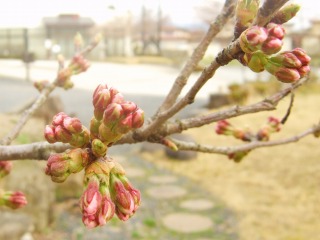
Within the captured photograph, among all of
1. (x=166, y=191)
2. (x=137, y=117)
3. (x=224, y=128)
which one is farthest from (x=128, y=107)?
(x=166, y=191)

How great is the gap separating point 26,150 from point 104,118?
0.44 m

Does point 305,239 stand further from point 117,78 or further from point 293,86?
point 117,78

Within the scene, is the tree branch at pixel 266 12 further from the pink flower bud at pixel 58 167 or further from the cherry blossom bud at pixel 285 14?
the pink flower bud at pixel 58 167

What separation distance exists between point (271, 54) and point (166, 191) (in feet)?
27.2

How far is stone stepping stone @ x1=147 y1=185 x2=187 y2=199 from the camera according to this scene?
8695 mm

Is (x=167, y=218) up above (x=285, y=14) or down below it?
below

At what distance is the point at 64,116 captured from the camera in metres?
0.94

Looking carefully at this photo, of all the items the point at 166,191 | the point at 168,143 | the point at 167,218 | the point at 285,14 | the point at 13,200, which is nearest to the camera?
the point at 285,14

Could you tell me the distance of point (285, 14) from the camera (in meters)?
0.90

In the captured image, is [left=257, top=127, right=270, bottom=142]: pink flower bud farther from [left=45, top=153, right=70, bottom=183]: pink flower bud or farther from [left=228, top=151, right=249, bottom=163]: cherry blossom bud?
[left=45, top=153, right=70, bottom=183]: pink flower bud

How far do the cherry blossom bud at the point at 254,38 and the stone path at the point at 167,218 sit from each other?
21.2 ft

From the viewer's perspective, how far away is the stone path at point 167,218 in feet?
23.2

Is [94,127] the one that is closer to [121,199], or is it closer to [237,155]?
[121,199]

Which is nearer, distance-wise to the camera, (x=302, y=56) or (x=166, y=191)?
(x=302, y=56)
